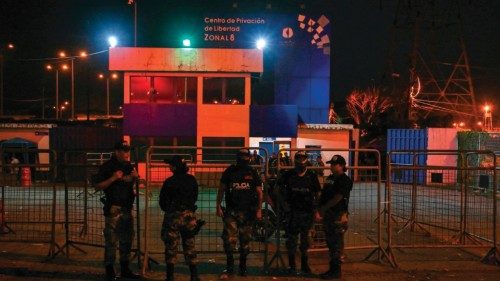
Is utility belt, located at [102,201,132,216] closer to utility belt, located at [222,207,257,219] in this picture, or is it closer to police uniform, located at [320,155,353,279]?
utility belt, located at [222,207,257,219]

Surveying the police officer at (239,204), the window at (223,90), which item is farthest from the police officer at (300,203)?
the window at (223,90)

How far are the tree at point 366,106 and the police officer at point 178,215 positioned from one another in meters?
Result: 58.8

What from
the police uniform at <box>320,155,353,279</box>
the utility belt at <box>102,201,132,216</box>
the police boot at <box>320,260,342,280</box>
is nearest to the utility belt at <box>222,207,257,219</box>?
the police uniform at <box>320,155,353,279</box>

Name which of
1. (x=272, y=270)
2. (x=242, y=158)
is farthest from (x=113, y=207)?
(x=272, y=270)

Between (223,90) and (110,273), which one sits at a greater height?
(223,90)

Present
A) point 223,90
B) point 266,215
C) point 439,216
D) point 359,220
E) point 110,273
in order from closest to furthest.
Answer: point 110,273
point 266,215
point 359,220
point 439,216
point 223,90

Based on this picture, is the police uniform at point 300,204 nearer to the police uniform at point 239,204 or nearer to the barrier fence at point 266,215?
the barrier fence at point 266,215

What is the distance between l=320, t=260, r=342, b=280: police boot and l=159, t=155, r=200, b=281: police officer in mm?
1991

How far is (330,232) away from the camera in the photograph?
327 inches

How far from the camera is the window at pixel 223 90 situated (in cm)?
2636

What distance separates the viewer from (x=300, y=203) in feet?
27.2

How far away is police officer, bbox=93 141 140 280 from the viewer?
7980 mm

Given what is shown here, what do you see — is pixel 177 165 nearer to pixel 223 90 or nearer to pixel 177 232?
pixel 177 232

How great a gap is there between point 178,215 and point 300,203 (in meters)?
1.90
